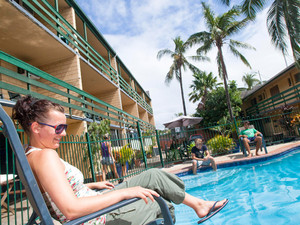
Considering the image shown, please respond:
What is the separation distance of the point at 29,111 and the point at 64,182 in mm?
514

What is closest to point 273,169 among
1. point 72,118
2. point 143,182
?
point 143,182

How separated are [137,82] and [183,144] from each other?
13418 millimetres

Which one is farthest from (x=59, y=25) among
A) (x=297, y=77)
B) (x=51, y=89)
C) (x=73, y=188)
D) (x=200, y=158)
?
(x=297, y=77)

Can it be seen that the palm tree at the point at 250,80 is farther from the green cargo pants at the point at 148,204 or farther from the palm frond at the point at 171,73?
the green cargo pants at the point at 148,204

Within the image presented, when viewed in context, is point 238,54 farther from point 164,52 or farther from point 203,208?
point 203,208

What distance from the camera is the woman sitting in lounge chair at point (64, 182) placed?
3.21ft

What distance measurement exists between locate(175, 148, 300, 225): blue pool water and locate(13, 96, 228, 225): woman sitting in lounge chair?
6.60ft

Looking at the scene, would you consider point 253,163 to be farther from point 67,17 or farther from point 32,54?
point 67,17

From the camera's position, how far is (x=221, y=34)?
15234mm

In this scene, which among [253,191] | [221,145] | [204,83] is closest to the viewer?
[253,191]

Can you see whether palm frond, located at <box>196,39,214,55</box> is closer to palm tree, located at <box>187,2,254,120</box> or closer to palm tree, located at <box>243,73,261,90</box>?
palm tree, located at <box>187,2,254,120</box>

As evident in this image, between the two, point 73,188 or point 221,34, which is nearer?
point 73,188

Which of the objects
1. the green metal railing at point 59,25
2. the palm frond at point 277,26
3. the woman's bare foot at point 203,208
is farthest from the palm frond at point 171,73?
the woman's bare foot at point 203,208

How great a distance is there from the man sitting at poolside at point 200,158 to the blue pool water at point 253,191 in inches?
11.2
